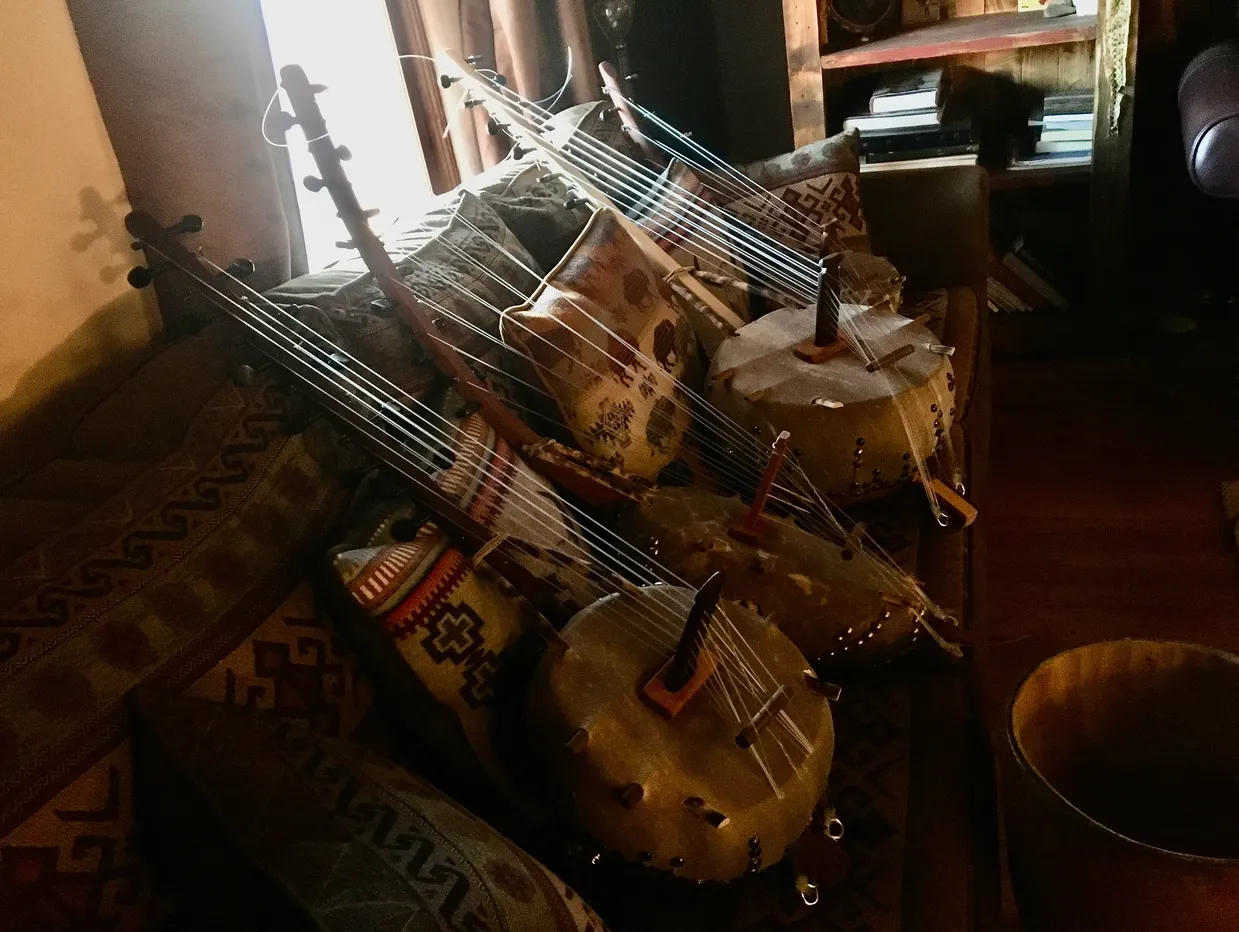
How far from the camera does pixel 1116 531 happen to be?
216 cm

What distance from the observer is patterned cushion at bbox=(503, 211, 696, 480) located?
1.44 m

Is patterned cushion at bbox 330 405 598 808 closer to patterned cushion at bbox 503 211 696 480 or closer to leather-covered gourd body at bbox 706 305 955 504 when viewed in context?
patterned cushion at bbox 503 211 696 480

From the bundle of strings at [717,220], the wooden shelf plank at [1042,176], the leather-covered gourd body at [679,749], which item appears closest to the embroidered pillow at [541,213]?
the bundle of strings at [717,220]

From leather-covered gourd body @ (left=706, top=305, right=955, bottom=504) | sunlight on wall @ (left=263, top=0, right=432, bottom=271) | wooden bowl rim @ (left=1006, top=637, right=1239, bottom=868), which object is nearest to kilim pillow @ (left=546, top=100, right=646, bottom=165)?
sunlight on wall @ (left=263, top=0, right=432, bottom=271)

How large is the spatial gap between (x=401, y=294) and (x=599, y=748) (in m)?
0.62

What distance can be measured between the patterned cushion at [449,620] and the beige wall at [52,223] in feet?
1.41

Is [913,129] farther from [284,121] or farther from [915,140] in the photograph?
[284,121]

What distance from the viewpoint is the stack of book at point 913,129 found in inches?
101

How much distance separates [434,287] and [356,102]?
0.82 meters

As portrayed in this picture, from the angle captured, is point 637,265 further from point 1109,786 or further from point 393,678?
point 1109,786

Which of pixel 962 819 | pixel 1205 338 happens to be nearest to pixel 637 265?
pixel 962 819

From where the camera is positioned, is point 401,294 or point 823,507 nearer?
point 401,294

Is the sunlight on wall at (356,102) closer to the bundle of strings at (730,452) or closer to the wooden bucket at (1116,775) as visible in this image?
the bundle of strings at (730,452)

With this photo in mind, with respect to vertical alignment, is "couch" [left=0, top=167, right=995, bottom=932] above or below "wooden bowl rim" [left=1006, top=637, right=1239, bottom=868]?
above
